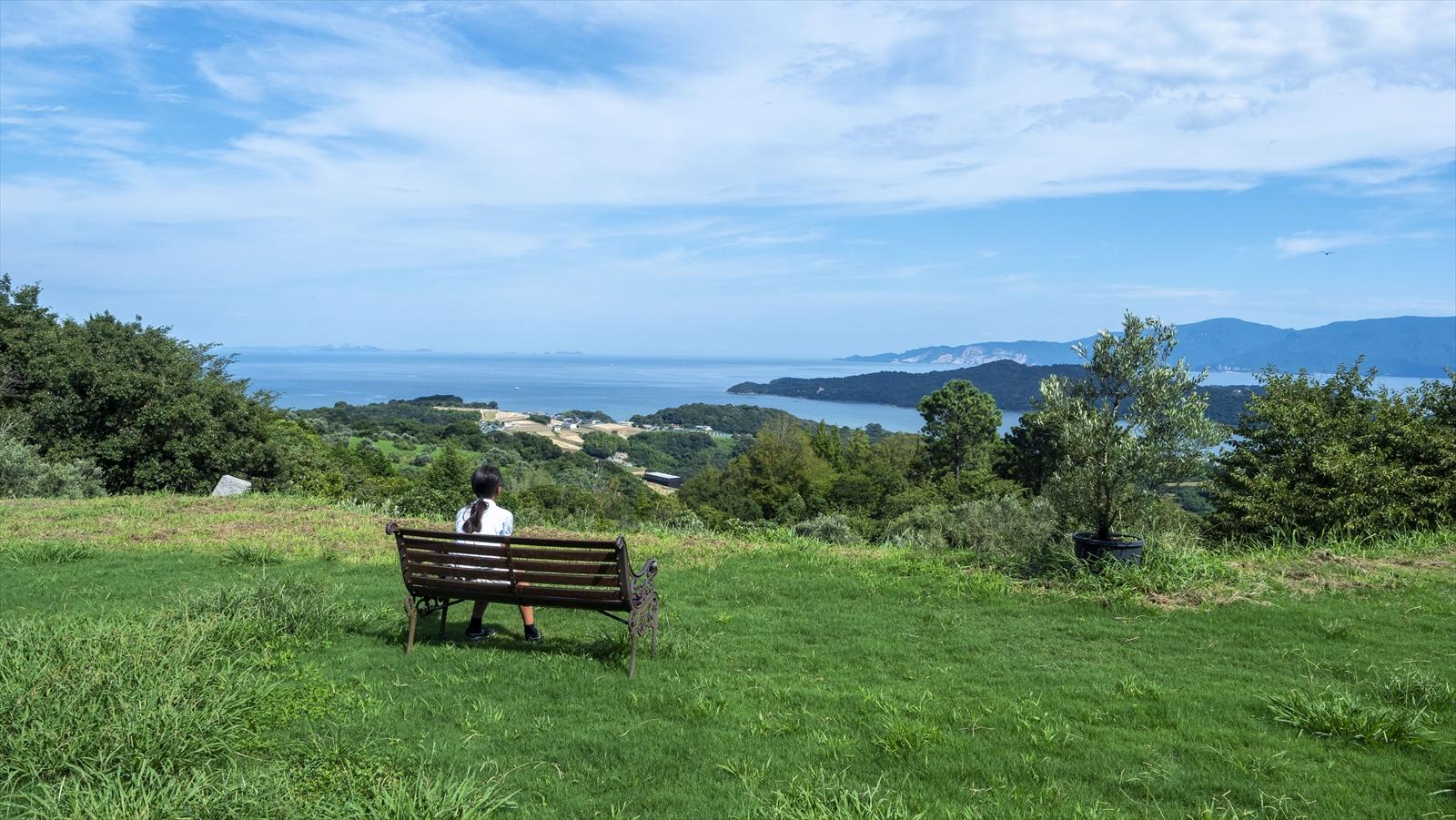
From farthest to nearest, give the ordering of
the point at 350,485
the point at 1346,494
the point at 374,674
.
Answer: the point at 350,485, the point at 1346,494, the point at 374,674

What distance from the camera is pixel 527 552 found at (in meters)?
5.56

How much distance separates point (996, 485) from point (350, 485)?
109 ft

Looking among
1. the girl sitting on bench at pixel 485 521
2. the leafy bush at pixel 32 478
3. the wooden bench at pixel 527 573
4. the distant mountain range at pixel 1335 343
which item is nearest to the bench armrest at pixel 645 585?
the wooden bench at pixel 527 573

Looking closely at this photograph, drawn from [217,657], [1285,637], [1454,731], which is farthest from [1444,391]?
[217,657]

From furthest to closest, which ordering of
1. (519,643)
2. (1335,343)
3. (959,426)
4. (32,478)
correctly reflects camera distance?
1. (1335,343)
2. (959,426)
3. (32,478)
4. (519,643)

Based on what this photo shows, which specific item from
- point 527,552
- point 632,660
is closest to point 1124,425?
point 632,660

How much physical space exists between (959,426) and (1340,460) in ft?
152

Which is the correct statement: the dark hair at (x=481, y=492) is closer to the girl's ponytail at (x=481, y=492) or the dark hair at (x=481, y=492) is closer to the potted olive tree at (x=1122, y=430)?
the girl's ponytail at (x=481, y=492)

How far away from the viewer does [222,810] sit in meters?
3.27

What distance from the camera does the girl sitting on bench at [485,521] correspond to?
19.8ft

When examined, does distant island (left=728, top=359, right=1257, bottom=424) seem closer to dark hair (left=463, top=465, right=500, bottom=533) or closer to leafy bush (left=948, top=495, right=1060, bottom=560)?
leafy bush (left=948, top=495, right=1060, bottom=560)

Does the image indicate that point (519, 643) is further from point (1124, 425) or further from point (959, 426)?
point (959, 426)

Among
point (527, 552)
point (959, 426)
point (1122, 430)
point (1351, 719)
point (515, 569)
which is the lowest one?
point (959, 426)

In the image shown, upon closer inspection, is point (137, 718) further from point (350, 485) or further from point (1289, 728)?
point (350, 485)
